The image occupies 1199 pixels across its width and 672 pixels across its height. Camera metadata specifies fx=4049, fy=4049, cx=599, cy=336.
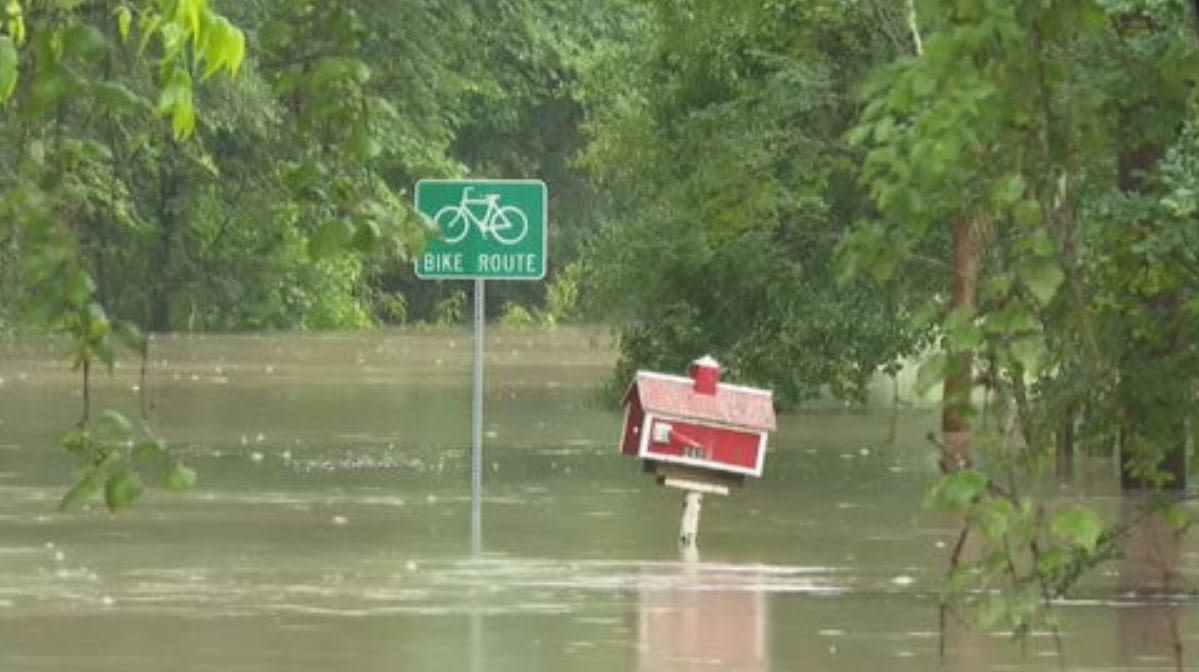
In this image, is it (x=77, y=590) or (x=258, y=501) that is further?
(x=258, y=501)

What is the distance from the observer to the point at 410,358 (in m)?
67.0

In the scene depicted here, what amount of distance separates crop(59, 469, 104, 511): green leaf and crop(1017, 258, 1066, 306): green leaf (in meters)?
1.60

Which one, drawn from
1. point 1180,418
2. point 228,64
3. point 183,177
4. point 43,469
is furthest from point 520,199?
point 183,177

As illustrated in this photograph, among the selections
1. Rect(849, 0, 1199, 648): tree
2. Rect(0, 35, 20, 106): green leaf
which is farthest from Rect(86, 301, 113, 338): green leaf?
Rect(849, 0, 1199, 648): tree

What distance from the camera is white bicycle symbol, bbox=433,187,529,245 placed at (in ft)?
80.2

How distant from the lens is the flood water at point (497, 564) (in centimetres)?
1777

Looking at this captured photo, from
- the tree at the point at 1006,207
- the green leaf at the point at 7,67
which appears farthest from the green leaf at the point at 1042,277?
the green leaf at the point at 7,67

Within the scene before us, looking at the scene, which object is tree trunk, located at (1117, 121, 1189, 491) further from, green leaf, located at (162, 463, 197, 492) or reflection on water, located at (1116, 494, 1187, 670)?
reflection on water, located at (1116, 494, 1187, 670)

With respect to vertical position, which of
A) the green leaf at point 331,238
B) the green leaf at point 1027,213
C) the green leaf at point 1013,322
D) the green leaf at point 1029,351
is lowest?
the green leaf at point 1029,351

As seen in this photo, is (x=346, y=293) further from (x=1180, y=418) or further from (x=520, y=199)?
(x=1180, y=418)

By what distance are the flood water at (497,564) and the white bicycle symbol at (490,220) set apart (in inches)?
73.7

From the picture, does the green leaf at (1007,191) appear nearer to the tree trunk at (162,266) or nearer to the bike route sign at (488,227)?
the bike route sign at (488,227)

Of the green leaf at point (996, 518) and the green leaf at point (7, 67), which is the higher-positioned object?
the green leaf at point (7, 67)

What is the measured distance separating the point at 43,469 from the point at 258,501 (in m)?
4.38
